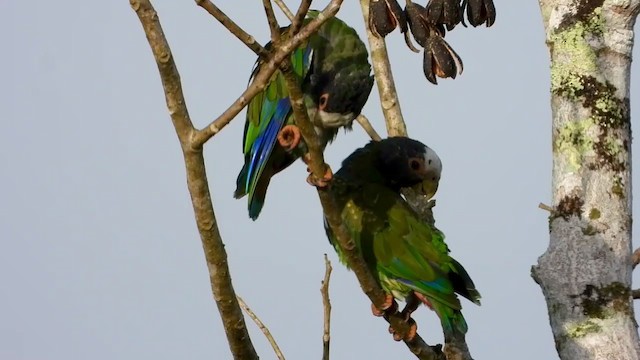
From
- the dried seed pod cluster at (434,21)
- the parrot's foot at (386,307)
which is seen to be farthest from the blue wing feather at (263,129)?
the dried seed pod cluster at (434,21)

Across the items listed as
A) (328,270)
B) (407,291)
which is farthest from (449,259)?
(328,270)

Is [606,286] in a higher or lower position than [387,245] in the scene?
lower

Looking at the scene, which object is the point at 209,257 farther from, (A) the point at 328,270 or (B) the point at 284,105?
(B) the point at 284,105

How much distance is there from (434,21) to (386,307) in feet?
3.56

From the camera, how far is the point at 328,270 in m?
3.68

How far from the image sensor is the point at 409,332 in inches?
145

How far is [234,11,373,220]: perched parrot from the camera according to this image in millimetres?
5152

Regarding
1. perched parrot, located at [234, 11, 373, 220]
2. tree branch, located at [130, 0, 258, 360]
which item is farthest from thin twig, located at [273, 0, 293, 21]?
tree branch, located at [130, 0, 258, 360]

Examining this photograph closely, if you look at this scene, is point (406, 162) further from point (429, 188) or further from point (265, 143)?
point (265, 143)

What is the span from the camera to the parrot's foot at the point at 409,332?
3.66 metres

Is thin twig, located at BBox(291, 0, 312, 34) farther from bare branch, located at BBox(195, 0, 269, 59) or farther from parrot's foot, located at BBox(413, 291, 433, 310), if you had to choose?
parrot's foot, located at BBox(413, 291, 433, 310)

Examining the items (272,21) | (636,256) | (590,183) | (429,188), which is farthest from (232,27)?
(429,188)

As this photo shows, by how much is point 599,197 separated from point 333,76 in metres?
2.17

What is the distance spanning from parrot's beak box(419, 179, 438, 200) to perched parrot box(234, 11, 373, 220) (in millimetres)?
558
